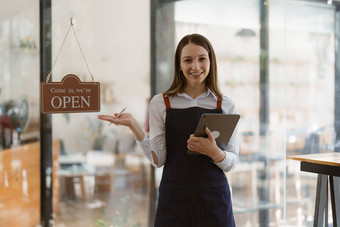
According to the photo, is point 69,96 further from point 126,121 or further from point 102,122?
point 102,122

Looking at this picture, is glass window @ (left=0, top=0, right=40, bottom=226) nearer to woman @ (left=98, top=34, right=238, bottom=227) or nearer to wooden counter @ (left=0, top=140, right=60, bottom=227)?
wooden counter @ (left=0, top=140, right=60, bottom=227)

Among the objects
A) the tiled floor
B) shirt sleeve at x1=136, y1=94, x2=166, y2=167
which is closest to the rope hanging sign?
shirt sleeve at x1=136, y1=94, x2=166, y2=167

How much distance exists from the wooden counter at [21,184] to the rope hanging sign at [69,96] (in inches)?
41.1

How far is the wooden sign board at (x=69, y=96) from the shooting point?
2.15 m

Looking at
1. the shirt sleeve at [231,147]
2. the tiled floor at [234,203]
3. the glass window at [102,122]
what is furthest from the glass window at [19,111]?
the shirt sleeve at [231,147]

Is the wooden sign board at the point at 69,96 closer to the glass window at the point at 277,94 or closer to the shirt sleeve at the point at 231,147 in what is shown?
the shirt sleeve at the point at 231,147

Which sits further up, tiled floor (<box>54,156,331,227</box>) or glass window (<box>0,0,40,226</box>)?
glass window (<box>0,0,40,226</box>)

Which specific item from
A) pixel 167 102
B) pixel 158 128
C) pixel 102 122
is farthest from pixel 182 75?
pixel 102 122

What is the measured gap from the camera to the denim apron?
2090mm

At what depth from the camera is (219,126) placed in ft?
6.55

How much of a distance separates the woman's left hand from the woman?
0.8 inches

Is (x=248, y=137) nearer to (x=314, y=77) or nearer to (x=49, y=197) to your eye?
(x=314, y=77)

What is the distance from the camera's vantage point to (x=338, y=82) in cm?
441

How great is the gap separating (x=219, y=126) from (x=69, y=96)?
741 mm
